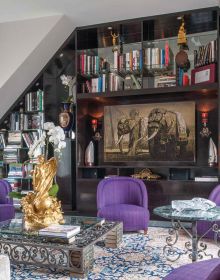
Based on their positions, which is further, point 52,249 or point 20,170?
point 20,170

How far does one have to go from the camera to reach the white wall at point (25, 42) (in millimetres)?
5102

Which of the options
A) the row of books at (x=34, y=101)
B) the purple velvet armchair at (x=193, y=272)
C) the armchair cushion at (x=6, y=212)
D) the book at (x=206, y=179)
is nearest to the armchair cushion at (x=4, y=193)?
the armchair cushion at (x=6, y=212)

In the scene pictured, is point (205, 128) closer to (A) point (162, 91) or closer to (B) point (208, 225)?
(A) point (162, 91)

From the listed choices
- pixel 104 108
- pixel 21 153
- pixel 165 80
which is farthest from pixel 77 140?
pixel 165 80

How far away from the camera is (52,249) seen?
284 centimetres

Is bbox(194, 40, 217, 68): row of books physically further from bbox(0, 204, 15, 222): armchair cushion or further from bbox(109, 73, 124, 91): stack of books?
bbox(0, 204, 15, 222): armchair cushion

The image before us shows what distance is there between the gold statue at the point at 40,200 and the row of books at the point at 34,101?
2.81 meters

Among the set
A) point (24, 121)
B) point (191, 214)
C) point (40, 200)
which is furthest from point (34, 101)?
point (191, 214)

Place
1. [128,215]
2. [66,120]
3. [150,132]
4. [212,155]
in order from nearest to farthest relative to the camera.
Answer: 1. [128,215]
2. [212,155]
3. [150,132]
4. [66,120]

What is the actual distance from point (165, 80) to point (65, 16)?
1.79 meters

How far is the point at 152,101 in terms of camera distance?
531cm

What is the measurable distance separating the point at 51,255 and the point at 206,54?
3.51 meters

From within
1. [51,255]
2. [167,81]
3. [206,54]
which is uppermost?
[206,54]

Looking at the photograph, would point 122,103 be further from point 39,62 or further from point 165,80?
point 39,62
